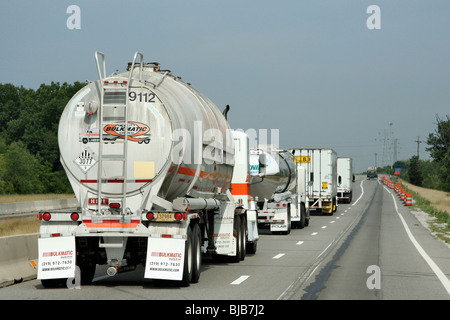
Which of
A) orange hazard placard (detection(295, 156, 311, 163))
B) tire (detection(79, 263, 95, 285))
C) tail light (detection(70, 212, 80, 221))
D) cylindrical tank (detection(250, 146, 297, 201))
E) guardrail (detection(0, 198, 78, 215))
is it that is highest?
orange hazard placard (detection(295, 156, 311, 163))

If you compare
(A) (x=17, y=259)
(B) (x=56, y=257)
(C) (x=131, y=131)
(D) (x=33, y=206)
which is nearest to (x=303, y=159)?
(D) (x=33, y=206)

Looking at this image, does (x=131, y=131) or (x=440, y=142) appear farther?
(x=440, y=142)

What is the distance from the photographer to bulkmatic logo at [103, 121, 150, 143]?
12.4 meters

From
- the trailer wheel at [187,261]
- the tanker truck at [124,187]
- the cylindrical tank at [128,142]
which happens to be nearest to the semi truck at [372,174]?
the tanker truck at [124,187]

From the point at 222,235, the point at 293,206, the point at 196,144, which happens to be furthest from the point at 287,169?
the point at 196,144

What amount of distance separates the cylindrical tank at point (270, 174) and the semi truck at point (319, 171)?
11.5 m

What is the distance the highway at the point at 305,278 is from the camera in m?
11.7

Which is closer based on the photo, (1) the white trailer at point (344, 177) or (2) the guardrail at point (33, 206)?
(2) the guardrail at point (33, 206)

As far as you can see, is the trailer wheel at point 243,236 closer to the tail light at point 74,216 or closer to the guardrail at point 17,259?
the guardrail at point 17,259

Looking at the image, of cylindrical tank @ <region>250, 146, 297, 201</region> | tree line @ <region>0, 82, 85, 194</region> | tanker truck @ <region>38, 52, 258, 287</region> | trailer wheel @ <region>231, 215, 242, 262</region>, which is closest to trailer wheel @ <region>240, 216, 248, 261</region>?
trailer wheel @ <region>231, 215, 242, 262</region>

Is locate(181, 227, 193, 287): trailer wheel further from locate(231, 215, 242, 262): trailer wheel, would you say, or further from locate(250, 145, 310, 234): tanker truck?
locate(250, 145, 310, 234): tanker truck

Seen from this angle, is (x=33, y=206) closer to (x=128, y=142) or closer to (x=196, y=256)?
(x=196, y=256)

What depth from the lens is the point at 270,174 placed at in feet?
90.5

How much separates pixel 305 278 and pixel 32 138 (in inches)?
3488
